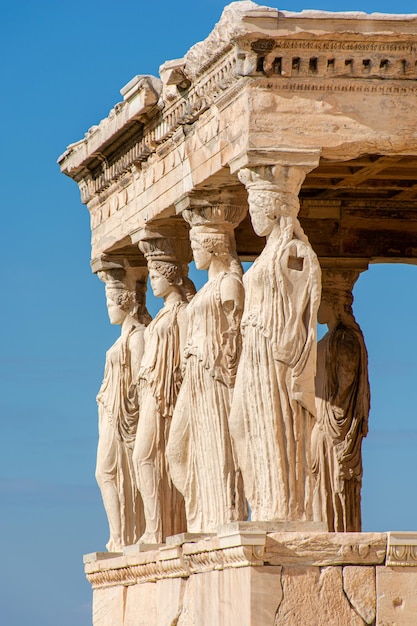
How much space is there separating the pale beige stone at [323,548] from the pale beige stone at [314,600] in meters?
0.08

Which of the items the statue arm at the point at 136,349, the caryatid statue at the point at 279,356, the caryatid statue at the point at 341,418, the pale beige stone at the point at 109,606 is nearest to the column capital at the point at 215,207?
the caryatid statue at the point at 279,356

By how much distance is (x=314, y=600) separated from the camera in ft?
55.4

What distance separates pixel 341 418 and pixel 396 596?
5347mm

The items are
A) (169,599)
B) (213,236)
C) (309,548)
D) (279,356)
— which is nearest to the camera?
(309,548)

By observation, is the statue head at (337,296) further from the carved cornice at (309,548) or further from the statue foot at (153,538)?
the carved cornice at (309,548)

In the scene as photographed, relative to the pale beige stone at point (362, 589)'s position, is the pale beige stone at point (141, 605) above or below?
above

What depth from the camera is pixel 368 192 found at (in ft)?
72.3

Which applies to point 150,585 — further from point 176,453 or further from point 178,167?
point 178,167

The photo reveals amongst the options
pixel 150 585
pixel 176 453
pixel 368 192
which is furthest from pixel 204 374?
pixel 368 192

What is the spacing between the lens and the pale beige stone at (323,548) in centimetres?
1678

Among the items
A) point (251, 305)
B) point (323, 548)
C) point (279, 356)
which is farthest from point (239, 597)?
point (251, 305)

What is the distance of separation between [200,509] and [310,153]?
3.53 m

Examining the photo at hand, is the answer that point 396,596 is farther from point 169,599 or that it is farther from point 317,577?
point 169,599

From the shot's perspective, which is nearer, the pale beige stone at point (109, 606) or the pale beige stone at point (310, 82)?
the pale beige stone at point (310, 82)
